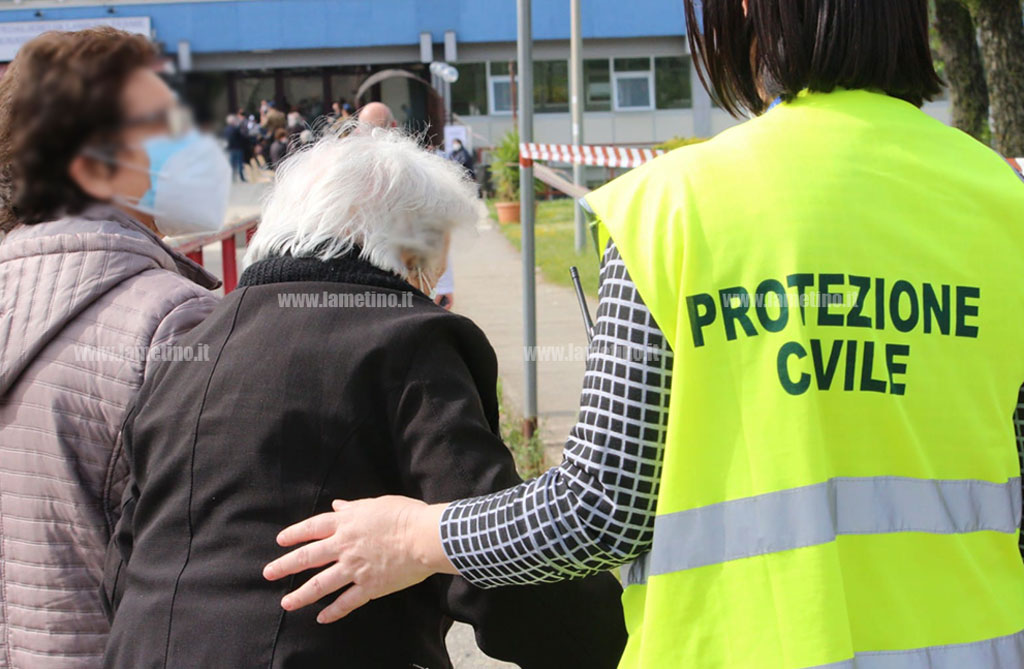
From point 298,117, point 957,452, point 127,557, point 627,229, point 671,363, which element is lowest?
point 127,557

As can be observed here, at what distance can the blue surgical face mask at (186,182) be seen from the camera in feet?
2.64

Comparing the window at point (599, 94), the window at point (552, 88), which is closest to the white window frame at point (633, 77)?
the window at point (599, 94)

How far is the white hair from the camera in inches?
68.5

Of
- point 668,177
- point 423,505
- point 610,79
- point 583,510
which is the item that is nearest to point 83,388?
point 423,505

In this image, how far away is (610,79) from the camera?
25734 mm

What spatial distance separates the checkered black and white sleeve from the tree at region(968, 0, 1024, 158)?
7.42 m

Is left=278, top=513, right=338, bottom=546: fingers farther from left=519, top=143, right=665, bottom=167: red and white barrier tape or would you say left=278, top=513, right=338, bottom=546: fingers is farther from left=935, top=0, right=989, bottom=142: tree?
left=935, top=0, right=989, bottom=142: tree

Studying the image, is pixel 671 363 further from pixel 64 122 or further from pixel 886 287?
pixel 64 122

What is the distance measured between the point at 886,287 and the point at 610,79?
25426mm

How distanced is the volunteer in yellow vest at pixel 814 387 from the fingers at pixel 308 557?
1.25 ft

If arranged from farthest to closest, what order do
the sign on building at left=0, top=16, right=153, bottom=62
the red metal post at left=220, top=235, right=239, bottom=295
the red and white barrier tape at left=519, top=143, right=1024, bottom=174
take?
the red and white barrier tape at left=519, top=143, right=1024, bottom=174 < the red metal post at left=220, top=235, right=239, bottom=295 < the sign on building at left=0, top=16, right=153, bottom=62

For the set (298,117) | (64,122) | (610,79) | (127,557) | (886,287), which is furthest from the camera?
(610,79)

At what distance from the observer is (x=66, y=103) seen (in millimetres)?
762

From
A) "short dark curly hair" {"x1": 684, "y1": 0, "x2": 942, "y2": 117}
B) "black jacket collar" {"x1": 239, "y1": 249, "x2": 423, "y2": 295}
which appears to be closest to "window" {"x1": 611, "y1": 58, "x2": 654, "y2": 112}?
"black jacket collar" {"x1": 239, "y1": 249, "x2": 423, "y2": 295}
